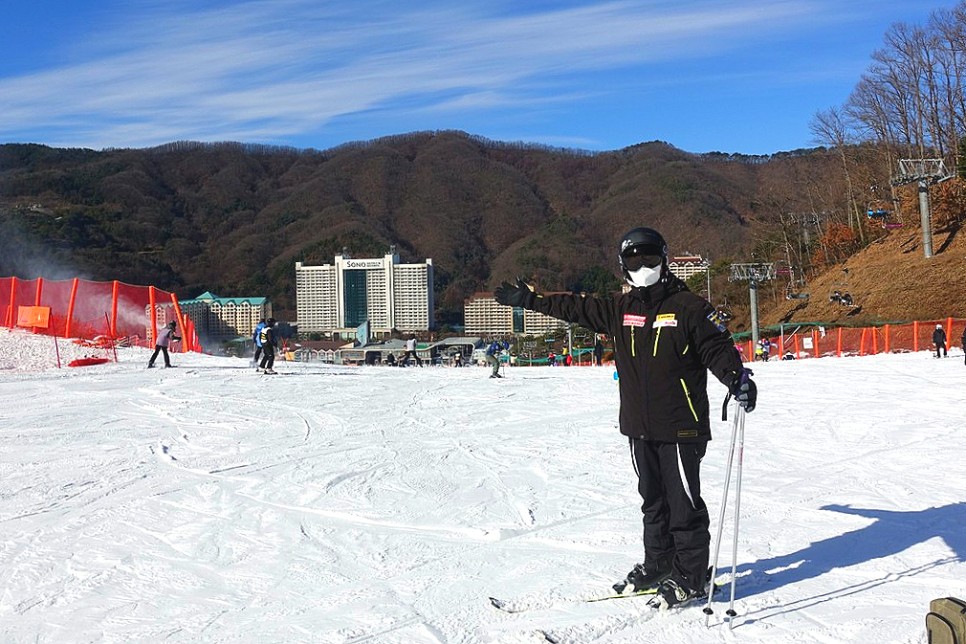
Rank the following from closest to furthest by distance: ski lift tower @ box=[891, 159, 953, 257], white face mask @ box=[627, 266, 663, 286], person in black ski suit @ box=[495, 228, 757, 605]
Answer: person in black ski suit @ box=[495, 228, 757, 605] → white face mask @ box=[627, 266, 663, 286] → ski lift tower @ box=[891, 159, 953, 257]

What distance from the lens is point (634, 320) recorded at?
4.20m

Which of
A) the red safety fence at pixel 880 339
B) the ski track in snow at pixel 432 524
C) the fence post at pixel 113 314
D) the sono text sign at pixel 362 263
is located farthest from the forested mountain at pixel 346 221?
the ski track in snow at pixel 432 524

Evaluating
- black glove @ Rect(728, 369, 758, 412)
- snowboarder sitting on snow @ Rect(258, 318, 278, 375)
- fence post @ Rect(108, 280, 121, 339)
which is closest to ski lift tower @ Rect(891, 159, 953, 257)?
snowboarder sitting on snow @ Rect(258, 318, 278, 375)

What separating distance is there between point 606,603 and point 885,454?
5338 mm

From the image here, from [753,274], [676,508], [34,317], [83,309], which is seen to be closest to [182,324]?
[83,309]

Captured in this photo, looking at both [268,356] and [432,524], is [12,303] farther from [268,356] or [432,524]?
[432,524]

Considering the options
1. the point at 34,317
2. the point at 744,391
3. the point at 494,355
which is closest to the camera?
the point at 744,391

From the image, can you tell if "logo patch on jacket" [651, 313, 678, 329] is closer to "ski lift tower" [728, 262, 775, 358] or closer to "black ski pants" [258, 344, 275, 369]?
"black ski pants" [258, 344, 275, 369]

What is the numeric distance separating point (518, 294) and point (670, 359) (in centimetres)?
91

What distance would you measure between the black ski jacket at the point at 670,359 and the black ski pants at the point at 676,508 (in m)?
0.09

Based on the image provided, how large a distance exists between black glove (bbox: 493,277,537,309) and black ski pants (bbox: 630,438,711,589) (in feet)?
3.03

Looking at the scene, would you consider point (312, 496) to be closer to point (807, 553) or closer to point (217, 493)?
point (217, 493)

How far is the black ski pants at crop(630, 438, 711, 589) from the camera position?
13.4ft

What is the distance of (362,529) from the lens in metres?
5.74
